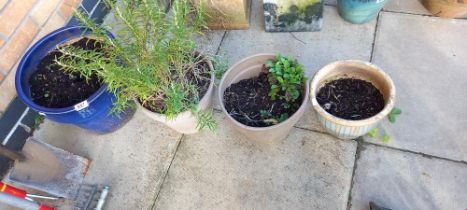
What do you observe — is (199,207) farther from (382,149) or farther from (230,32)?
(230,32)

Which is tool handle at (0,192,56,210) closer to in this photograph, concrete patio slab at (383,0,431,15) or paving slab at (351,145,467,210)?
paving slab at (351,145,467,210)

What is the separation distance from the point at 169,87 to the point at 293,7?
1120 mm

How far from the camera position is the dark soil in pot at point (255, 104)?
2.13 m

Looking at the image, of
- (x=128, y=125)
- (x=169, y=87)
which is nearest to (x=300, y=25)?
(x=169, y=87)

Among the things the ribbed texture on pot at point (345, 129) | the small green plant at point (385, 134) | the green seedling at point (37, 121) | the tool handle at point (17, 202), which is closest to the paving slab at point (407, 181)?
the small green plant at point (385, 134)

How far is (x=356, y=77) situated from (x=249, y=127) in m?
0.76

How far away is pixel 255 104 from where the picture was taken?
2203 millimetres

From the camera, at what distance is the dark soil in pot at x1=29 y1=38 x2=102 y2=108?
7.31 ft

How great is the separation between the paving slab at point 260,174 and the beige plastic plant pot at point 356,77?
0.18m

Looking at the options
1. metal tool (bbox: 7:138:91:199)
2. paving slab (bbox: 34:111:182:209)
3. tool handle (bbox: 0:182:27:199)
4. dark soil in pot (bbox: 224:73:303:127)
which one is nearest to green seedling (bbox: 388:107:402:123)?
dark soil in pot (bbox: 224:73:303:127)

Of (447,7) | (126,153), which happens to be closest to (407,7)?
(447,7)

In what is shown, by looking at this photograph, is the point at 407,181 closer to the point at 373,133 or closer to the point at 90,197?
the point at 373,133

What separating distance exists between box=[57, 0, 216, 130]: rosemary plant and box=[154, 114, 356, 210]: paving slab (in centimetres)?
39

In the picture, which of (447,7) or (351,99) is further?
(447,7)
